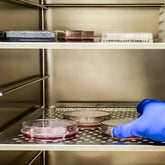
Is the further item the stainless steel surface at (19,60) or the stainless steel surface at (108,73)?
the stainless steel surface at (108,73)

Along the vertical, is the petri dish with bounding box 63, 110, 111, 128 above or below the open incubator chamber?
below

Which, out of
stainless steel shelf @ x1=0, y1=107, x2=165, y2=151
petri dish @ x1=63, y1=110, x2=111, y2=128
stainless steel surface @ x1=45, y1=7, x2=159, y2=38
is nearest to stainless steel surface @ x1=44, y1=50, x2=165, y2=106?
stainless steel surface @ x1=45, y1=7, x2=159, y2=38

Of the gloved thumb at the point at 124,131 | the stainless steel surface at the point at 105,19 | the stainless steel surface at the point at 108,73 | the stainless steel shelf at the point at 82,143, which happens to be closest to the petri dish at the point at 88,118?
the stainless steel shelf at the point at 82,143

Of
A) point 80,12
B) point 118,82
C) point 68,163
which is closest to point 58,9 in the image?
point 80,12

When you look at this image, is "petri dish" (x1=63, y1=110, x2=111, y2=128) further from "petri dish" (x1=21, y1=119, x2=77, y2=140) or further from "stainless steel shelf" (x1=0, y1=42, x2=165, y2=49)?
"stainless steel shelf" (x1=0, y1=42, x2=165, y2=49)

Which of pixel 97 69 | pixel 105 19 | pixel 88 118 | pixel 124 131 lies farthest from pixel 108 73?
pixel 124 131

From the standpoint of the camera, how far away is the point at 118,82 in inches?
88.3

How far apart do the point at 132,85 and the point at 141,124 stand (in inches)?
30.9

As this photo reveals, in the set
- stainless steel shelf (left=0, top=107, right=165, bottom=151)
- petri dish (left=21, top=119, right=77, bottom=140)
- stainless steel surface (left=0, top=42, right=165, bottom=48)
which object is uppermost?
stainless steel surface (left=0, top=42, right=165, bottom=48)

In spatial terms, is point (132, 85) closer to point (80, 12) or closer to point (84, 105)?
point (84, 105)

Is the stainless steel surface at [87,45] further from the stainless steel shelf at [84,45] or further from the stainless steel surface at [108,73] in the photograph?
the stainless steel surface at [108,73]

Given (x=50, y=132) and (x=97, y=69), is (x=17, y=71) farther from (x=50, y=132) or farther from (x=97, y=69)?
(x=97, y=69)

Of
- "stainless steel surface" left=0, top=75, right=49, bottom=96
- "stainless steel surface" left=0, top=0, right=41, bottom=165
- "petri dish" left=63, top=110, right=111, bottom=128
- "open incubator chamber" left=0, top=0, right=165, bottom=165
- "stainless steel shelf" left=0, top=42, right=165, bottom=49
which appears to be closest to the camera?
"stainless steel shelf" left=0, top=42, right=165, bottom=49

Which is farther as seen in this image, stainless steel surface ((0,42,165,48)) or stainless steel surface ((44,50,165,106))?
stainless steel surface ((44,50,165,106))
